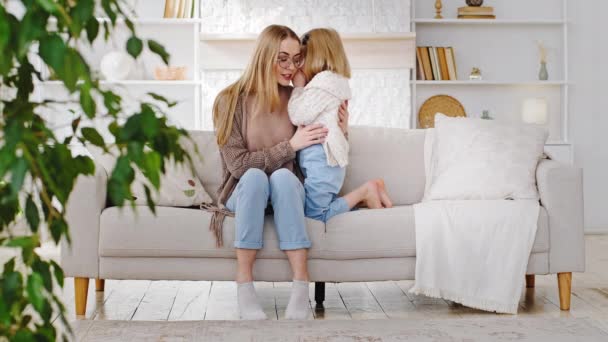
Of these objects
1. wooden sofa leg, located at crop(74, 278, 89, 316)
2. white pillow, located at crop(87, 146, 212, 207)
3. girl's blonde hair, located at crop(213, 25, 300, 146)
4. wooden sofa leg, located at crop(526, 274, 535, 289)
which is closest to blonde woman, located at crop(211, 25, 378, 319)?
girl's blonde hair, located at crop(213, 25, 300, 146)

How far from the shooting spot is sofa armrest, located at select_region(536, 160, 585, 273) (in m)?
3.29

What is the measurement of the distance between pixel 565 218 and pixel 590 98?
3082 mm

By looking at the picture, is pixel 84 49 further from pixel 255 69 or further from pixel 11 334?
pixel 11 334

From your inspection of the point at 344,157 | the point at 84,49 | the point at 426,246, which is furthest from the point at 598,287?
the point at 84,49

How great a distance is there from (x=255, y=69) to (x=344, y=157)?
500mm

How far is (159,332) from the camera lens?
185cm

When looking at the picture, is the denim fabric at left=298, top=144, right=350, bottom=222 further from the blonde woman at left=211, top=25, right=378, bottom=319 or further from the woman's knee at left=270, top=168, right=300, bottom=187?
the woman's knee at left=270, top=168, right=300, bottom=187

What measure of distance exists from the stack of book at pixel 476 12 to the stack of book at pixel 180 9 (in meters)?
1.86

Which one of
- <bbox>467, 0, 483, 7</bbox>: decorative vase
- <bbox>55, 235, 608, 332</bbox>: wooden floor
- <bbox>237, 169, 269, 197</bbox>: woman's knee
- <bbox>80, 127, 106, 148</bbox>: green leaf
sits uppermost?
<bbox>467, 0, 483, 7</bbox>: decorative vase

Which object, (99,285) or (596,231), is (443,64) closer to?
(596,231)

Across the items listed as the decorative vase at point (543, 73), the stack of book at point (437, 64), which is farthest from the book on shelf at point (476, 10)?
the decorative vase at point (543, 73)

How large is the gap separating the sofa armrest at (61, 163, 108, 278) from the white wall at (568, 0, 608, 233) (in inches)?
156

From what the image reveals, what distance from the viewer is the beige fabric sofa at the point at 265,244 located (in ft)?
10.5

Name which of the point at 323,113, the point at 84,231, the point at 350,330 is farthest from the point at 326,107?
the point at 350,330
